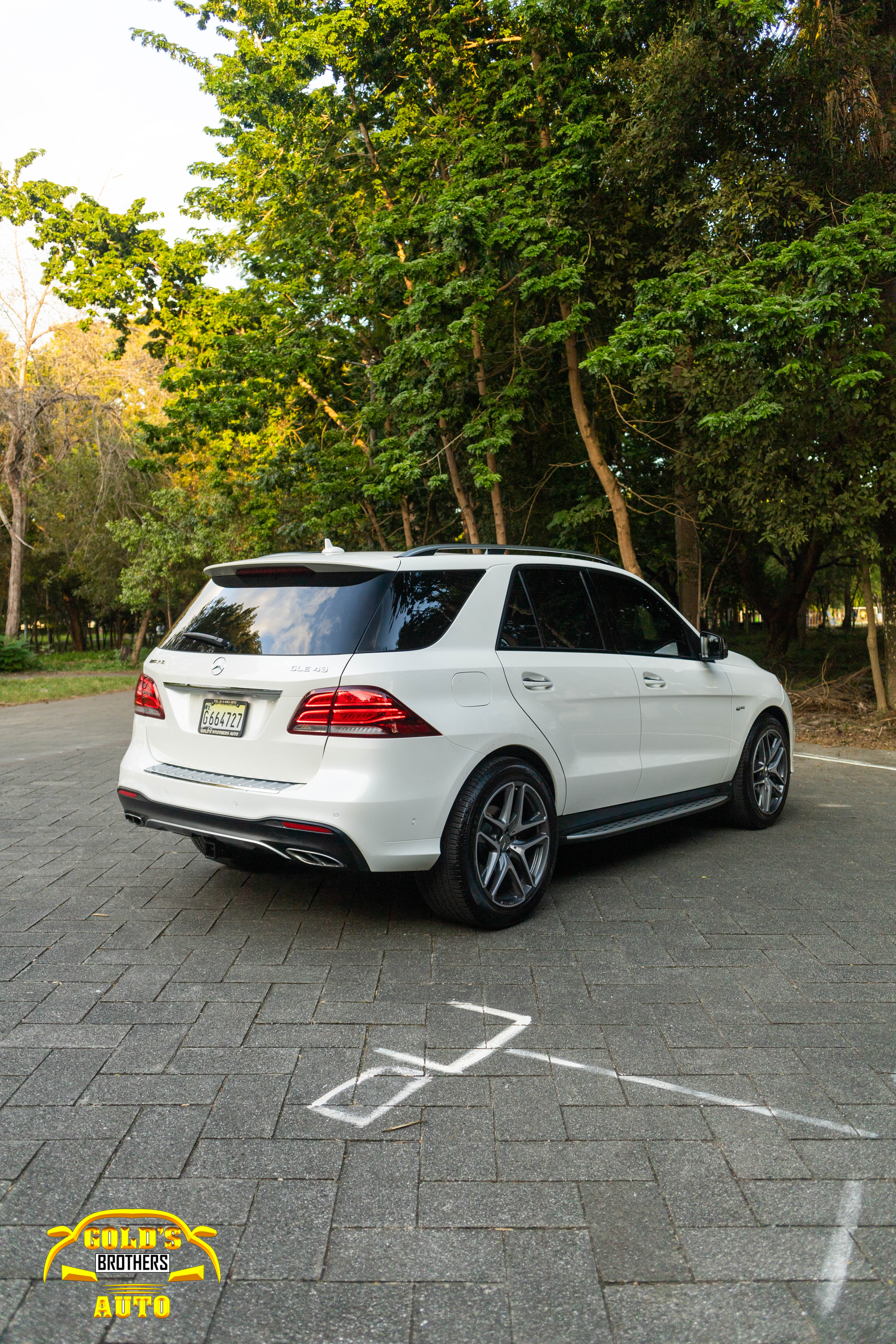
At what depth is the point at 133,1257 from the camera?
245cm

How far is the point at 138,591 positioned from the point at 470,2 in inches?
892

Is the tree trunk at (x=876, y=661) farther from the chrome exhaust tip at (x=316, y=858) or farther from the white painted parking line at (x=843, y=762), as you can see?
the chrome exhaust tip at (x=316, y=858)

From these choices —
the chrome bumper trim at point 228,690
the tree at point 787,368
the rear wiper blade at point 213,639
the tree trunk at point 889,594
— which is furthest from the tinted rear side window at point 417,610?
the tree trunk at point 889,594

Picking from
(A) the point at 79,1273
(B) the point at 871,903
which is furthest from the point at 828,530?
(A) the point at 79,1273

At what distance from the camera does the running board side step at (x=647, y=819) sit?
5.52 m

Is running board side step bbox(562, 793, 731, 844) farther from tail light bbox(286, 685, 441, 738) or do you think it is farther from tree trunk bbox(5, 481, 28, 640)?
tree trunk bbox(5, 481, 28, 640)

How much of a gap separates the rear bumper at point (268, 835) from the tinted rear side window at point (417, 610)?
794 mm

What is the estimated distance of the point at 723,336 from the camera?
1193 cm

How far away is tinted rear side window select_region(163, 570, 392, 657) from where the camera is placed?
4.64 meters

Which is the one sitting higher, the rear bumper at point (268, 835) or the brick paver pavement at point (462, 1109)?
the rear bumper at point (268, 835)

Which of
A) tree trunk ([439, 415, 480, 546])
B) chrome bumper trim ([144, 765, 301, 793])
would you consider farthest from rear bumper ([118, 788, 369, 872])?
tree trunk ([439, 415, 480, 546])

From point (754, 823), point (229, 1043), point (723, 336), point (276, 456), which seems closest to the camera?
point (229, 1043)

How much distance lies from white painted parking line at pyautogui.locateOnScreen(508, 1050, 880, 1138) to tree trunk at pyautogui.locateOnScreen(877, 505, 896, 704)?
34.3ft

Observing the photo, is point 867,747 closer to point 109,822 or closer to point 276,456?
point 109,822
